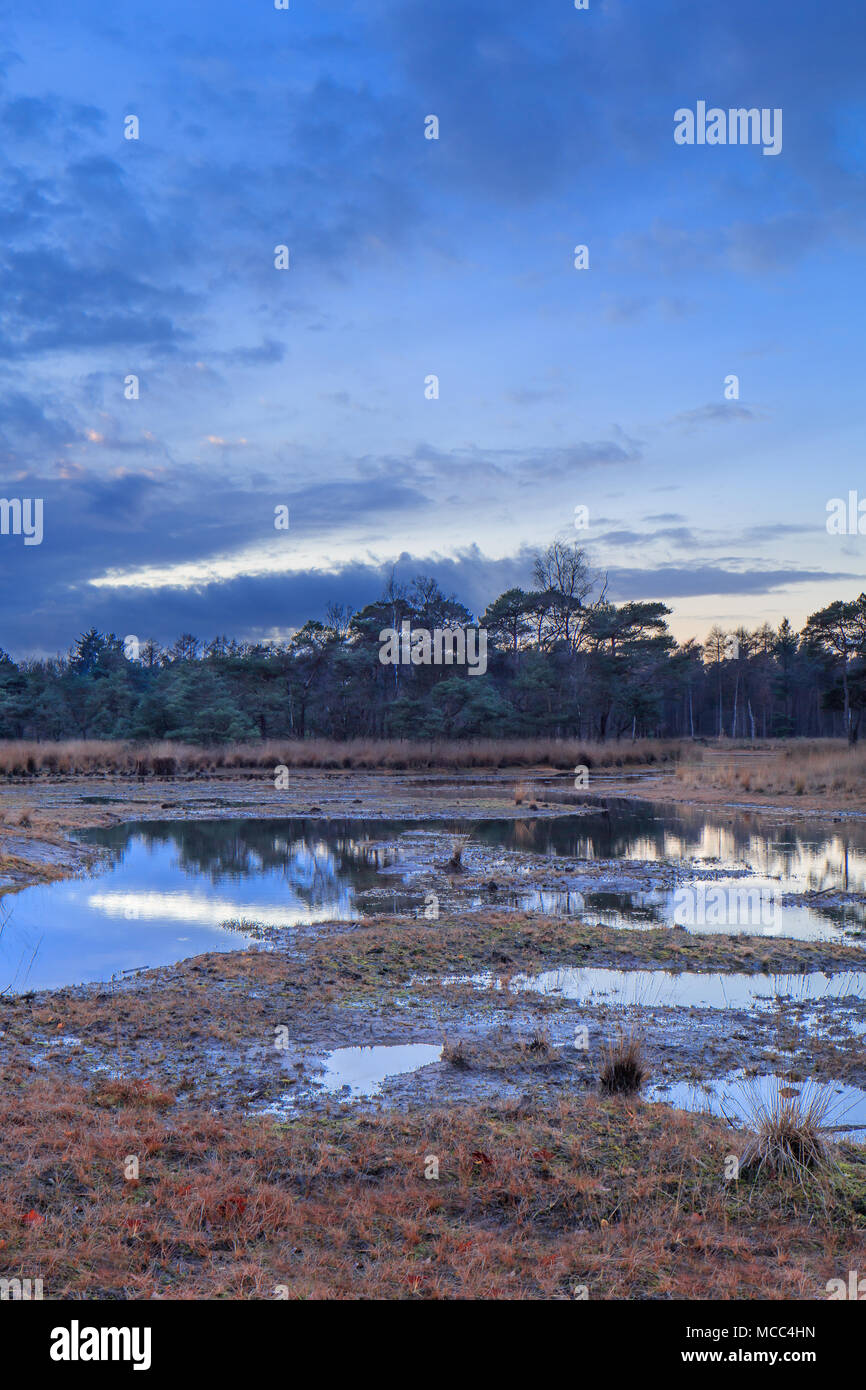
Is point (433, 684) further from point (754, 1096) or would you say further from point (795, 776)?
point (754, 1096)

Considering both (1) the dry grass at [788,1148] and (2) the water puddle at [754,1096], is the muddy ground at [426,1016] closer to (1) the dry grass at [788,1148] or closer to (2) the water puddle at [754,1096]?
(2) the water puddle at [754,1096]

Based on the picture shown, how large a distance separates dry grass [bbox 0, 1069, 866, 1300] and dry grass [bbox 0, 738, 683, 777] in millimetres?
38541

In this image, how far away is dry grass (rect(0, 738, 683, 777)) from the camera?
141 feet

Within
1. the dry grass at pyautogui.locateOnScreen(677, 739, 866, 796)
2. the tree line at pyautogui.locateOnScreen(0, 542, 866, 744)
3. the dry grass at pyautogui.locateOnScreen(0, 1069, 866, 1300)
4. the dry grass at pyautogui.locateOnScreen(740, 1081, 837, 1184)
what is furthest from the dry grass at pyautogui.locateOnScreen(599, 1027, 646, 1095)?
the tree line at pyautogui.locateOnScreen(0, 542, 866, 744)

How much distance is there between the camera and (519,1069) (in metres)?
7.33

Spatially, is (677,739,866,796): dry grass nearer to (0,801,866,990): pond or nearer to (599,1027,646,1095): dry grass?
(0,801,866,990): pond

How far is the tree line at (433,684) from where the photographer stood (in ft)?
194

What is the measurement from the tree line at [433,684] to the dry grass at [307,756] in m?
3.60

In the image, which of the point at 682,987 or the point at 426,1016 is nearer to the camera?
the point at 426,1016

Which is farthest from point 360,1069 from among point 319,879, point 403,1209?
point 319,879

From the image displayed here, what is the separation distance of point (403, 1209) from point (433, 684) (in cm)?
6527

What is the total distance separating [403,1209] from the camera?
15.8 feet

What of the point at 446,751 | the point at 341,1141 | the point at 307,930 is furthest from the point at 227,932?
the point at 446,751
